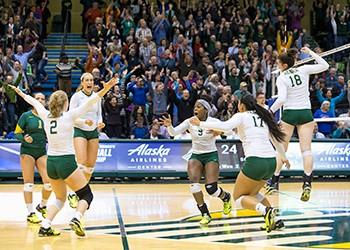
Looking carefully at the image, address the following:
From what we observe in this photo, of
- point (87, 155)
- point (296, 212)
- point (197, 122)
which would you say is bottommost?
point (296, 212)

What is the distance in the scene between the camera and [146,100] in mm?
21203

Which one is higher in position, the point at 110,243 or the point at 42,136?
the point at 42,136

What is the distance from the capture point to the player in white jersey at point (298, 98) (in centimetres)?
1204

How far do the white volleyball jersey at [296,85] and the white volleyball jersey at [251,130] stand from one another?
73.0 inches

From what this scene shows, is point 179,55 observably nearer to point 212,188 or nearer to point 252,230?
point 212,188

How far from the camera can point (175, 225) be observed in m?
11.3

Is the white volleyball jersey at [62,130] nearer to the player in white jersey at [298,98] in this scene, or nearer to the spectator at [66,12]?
the player in white jersey at [298,98]

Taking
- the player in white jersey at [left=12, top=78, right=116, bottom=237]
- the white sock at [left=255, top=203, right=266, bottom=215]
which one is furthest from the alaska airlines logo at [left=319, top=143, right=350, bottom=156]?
the player in white jersey at [left=12, top=78, right=116, bottom=237]

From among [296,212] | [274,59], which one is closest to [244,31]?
[274,59]

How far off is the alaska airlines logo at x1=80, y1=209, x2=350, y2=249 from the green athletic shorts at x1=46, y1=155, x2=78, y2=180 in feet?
3.62

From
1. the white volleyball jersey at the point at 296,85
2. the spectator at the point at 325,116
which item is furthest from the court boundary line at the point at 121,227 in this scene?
the spectator at the point at 325,116

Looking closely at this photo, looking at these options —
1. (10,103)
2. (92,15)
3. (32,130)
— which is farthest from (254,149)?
(92,15)

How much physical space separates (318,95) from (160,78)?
430cm

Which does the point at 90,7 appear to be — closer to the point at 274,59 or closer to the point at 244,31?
the point at 244,31
